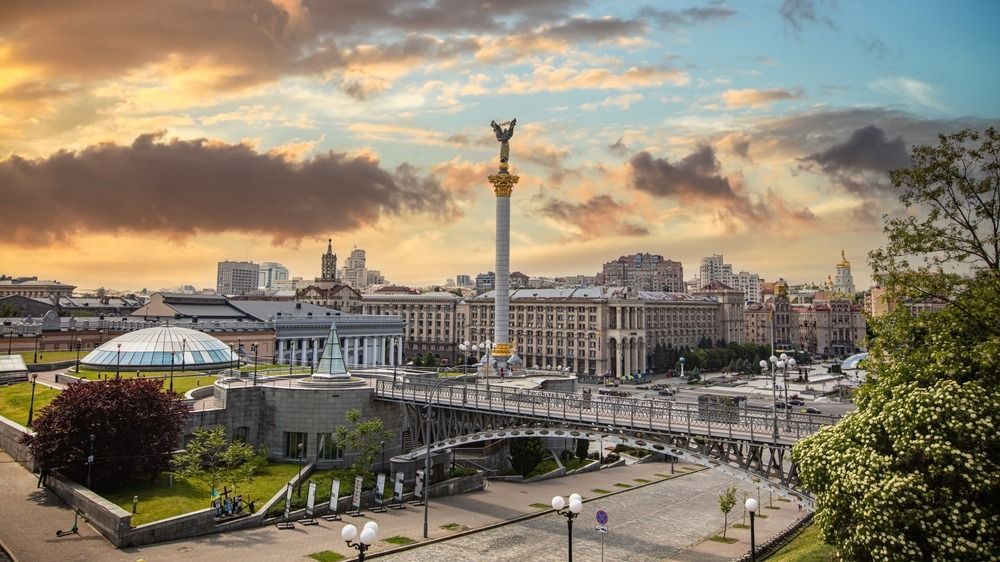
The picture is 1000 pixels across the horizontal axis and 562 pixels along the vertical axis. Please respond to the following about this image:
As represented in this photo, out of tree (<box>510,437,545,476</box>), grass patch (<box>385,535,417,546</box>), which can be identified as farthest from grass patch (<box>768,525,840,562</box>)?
tree (<box>510,437,545,476</box>)

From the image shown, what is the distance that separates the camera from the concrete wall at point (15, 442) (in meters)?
41.1

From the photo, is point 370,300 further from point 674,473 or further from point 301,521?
point 301,521

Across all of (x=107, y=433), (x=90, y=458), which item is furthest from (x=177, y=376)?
(x=90, y=458)

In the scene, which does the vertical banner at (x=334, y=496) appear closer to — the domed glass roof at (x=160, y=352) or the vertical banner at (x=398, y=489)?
the vertical banner at (x=398, y=489)

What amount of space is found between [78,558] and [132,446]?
885 centimetres

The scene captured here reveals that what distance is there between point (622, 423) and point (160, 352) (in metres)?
45.8

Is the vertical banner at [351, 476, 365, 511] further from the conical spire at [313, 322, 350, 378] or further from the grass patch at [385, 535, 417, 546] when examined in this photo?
the conical spire at [313, 322, 350, 378]

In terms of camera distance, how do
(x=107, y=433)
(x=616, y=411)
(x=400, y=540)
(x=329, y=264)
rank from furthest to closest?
(x=329, y=264) < (x=107, y=433) < (x=400, y=540) < (x=616, y=411)

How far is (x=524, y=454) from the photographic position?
5391 cm

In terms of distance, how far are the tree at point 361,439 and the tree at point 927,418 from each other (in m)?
28.9

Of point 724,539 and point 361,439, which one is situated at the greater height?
point 361,439

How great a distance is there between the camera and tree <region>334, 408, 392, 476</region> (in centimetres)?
4384

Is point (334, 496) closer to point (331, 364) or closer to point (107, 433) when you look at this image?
point (331, 364)

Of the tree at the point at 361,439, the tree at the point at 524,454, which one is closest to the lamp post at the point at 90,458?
the tree at the point at 361,439
